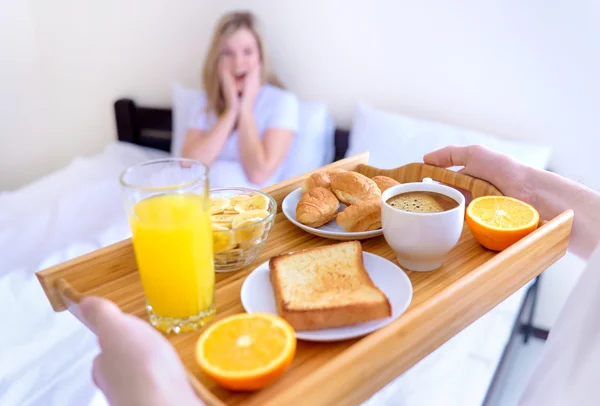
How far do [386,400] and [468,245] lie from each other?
468mm

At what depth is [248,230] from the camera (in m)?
0.79

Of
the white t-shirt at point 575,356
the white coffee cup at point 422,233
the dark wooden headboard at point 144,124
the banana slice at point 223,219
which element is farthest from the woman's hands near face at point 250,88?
the white t-shirt at point 575,356

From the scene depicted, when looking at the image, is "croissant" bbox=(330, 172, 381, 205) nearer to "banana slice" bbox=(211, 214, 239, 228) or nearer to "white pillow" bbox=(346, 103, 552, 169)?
"banana slice" bbox=(211, 214, 239, 228)

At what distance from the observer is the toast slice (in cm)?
64

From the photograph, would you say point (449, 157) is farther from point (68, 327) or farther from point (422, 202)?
point (68, 327)

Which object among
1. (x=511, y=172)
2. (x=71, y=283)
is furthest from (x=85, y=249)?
(x=511, y=172)

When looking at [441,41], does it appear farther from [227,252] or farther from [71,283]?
[71,283]

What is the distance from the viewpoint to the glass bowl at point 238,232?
0.79 meters

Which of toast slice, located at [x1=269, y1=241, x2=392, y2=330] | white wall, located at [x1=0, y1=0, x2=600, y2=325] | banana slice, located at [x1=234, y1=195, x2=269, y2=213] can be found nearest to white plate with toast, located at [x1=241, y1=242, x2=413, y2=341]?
toast slice, located at [x1=269, y1=241, x2=392, y2=330]

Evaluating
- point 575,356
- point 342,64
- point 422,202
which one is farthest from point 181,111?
point 575,356

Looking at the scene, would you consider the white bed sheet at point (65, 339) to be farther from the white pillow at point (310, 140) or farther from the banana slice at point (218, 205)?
the white pillow at point (310, 140)

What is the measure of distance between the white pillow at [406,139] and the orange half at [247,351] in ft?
4.16

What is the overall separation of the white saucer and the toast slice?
0.01 metres

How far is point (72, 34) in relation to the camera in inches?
106
